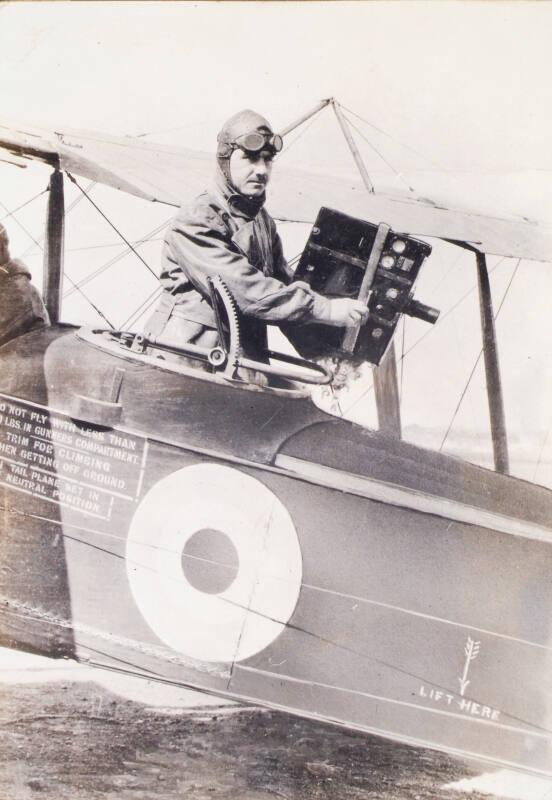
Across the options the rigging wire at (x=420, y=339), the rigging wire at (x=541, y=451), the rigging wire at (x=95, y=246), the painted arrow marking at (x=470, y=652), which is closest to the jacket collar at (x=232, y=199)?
the rigging wire at (x=95, y=246)

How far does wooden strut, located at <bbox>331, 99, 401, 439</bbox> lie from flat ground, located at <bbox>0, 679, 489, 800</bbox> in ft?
2.66

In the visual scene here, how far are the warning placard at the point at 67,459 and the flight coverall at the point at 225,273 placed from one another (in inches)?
12.1

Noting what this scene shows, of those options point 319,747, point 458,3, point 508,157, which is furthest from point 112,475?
point 458,3

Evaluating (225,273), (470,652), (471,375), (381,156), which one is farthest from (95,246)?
(470,652)

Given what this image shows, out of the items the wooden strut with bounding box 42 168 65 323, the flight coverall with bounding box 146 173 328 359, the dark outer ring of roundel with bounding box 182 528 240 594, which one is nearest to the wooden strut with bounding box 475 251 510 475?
the flight coverall with bounding box 146 173 328 359

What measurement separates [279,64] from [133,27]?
0.39 meters

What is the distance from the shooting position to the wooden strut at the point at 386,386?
1.68 meters

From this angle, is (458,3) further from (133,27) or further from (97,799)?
(97,799)

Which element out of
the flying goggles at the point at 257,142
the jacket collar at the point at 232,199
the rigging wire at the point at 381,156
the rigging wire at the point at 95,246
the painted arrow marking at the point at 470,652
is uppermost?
the rigging wire at the point at 381,156

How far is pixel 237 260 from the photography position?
1641 mm

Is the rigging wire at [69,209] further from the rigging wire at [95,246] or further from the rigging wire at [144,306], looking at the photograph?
the rigging wire at [144,306]

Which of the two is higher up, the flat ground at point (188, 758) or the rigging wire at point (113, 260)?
the rigging wire at point (113, 260)

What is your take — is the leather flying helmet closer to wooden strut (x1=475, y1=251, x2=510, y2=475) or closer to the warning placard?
wooden strut (x1=475, y1=251, x2=510, y2=475)

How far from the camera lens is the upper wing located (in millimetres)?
1666
